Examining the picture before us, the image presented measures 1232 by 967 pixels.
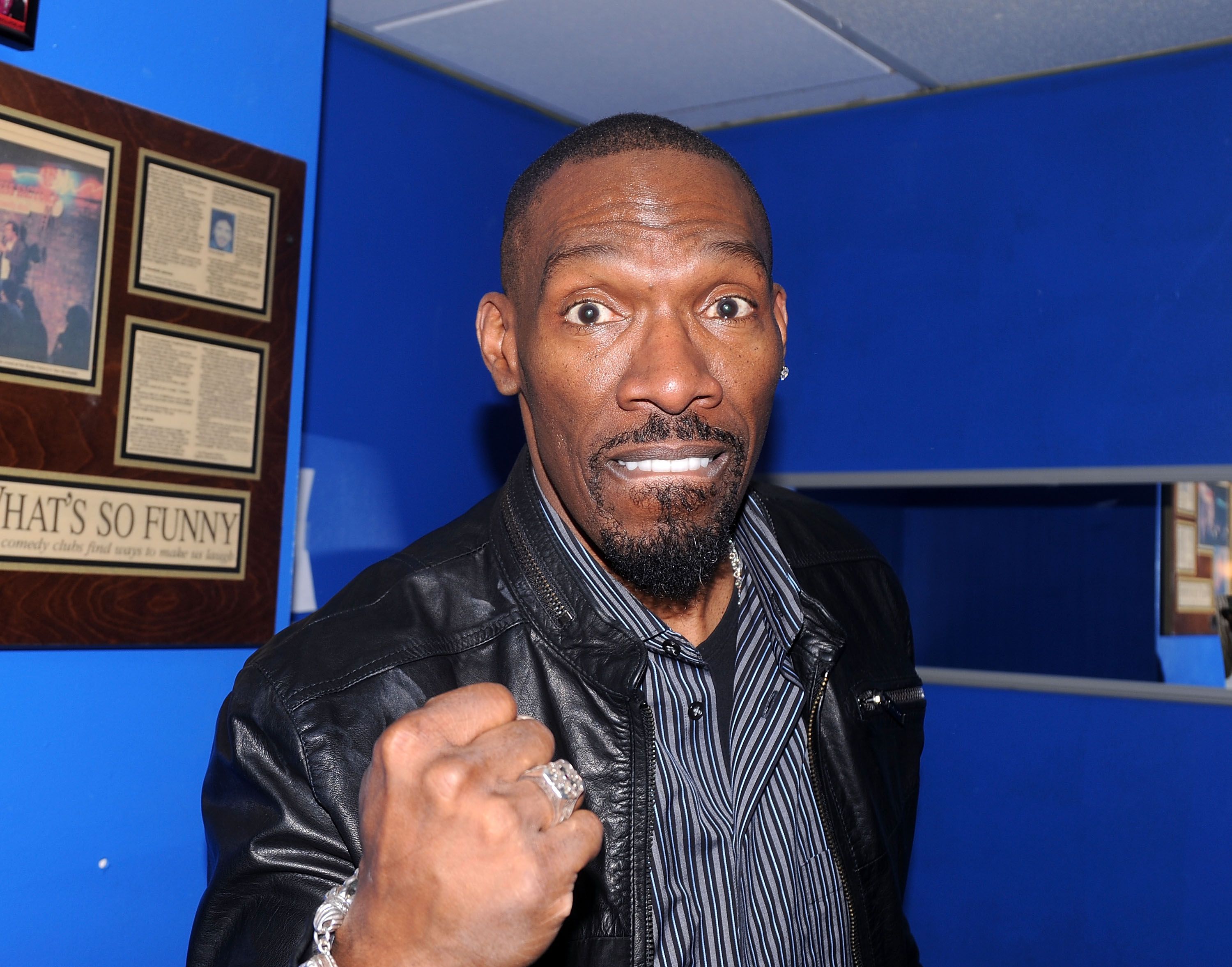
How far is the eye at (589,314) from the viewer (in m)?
1.32

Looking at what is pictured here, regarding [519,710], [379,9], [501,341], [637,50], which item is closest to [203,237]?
[501,341]

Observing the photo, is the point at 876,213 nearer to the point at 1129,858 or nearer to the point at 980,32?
the point at 980,32

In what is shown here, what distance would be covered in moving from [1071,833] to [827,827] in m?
1.85

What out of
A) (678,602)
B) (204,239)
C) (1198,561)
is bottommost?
(678,602)

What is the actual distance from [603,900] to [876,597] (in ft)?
2.31

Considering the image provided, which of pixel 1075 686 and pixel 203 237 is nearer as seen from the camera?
pixel 203 237

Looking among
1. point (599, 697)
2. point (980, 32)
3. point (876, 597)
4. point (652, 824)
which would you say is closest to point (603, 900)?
point (652, 824)

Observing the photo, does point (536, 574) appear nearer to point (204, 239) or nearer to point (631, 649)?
point (631, 649)

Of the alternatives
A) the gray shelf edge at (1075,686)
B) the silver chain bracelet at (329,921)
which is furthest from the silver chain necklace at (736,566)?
the gray shelf edge at (1075,686)

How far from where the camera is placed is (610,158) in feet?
4.50

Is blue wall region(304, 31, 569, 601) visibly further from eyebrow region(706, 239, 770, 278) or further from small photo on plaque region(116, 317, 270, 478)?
eyebrow region(706, 239, 770, 278)

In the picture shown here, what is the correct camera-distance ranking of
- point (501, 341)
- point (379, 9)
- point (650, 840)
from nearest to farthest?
1. point (650, 840)
2. point (501, 341)
3. point (379, 9)

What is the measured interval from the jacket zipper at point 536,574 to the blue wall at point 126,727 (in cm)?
74

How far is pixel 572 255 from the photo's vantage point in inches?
52.2
